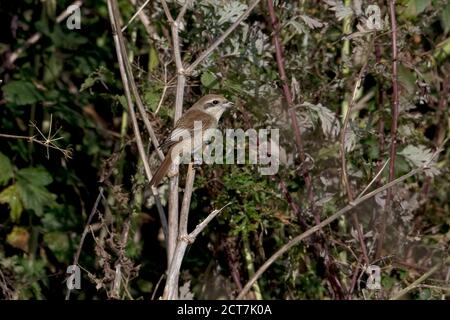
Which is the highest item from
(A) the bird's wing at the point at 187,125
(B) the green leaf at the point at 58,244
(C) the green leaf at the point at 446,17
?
(C) the green leaf at the point at 446,17

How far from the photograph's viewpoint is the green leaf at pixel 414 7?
529 cm

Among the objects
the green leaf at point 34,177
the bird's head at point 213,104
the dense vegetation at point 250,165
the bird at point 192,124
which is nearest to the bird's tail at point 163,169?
the bird at point 192,124

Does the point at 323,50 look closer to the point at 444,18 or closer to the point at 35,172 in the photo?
the point at 444,18

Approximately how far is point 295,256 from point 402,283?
0.70m

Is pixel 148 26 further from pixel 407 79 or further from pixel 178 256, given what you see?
pixel 178 256

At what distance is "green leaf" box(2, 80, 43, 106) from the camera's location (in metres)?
5.93

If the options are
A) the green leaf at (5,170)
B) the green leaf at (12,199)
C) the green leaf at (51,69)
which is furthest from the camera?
the green leaf at (51,69)

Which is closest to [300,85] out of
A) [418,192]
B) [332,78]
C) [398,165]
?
[332,78]

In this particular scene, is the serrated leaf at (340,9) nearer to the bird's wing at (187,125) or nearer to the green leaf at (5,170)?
the bird's wing at (187,125)

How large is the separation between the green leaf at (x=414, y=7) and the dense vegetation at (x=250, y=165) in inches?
0.6

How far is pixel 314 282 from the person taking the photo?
19.8 feet

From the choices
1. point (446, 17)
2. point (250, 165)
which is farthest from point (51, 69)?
point (446, 17)

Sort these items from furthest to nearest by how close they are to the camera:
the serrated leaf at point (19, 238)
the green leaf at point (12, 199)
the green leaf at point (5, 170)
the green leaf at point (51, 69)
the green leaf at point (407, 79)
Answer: the green leaf at point (51, 69), the serrated leaf at point (19, 238), the green leaf at point (12, 199), the green leaf at point (5, 170), the green leaf at point (407, 79)

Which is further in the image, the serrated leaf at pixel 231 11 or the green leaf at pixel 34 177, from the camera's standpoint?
the green leaf at pixel 34 177
